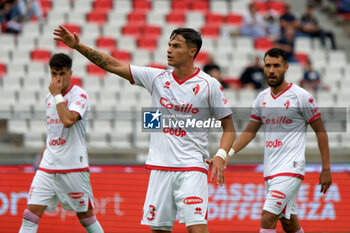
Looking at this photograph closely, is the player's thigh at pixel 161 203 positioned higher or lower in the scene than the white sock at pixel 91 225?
higher

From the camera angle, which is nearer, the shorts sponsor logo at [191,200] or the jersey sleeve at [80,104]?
the shorts sponsor logo at [191,200]

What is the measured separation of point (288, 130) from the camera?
7.65 metres

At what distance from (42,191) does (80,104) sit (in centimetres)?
121

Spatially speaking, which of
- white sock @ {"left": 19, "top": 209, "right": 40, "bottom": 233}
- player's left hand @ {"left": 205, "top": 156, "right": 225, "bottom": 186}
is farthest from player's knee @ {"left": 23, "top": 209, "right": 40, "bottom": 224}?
player's left hand @ {"left": 205, "top": 156, "right": 225, "bottom": 186}

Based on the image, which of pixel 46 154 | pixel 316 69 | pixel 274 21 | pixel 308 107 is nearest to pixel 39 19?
pixel 274 21

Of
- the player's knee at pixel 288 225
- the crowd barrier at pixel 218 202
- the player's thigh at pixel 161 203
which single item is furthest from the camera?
the crowd barrier at pixel 218 202

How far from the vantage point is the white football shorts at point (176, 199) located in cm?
612

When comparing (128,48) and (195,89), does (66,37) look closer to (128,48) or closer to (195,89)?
(195,89)

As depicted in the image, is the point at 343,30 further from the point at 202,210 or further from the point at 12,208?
the point at 202,210

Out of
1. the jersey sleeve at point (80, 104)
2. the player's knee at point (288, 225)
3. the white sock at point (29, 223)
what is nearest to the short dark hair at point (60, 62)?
the jersey sleeve at point (80, 104)

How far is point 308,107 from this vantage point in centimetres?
760

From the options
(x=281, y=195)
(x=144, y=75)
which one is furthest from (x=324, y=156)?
(x=144, y=75)

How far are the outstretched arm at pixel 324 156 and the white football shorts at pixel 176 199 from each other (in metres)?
1.86

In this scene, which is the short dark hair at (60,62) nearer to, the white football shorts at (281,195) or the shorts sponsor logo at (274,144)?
the shorts sponsor logo at (274,144)
